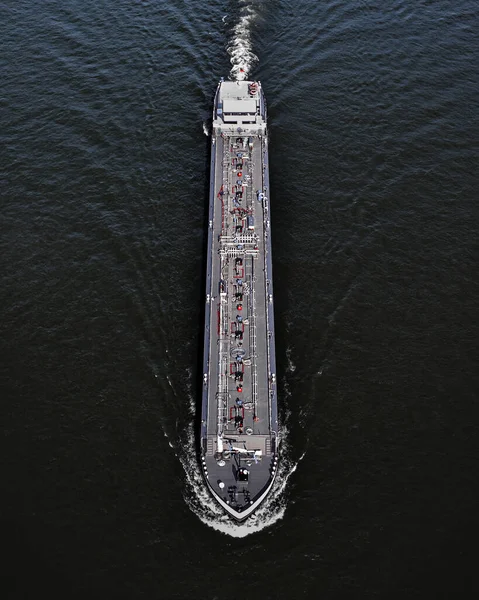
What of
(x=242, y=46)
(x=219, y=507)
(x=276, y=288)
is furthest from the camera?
(x=242, y=46)

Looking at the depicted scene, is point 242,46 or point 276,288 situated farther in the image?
point 242,46

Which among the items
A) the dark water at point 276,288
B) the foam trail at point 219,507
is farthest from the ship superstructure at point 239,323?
the dark water at point 276,288

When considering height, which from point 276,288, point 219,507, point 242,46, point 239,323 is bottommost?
point 219,507

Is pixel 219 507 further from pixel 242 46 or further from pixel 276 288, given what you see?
pixel 242 46

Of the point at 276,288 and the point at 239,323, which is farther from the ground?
the point at 276,288

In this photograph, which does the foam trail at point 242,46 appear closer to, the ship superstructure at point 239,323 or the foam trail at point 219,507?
the ship superstructure at point 239,323

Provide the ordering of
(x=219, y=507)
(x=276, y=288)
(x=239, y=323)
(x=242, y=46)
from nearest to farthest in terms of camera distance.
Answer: (x=219, y=507) < (x=239, y=323) < (x=276, y=288) < (x=242, y=46)

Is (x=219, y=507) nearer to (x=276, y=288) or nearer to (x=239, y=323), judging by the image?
(x=239, y=323)

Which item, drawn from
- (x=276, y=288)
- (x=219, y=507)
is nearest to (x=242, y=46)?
(x=276, y=288)
